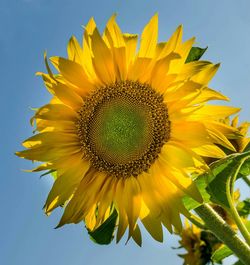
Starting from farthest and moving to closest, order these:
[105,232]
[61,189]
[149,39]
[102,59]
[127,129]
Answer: [105,232] → [127,129] → [61,189] → [102,59] → [149,39]

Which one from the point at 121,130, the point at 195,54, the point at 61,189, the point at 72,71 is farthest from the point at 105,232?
the point at 195,54

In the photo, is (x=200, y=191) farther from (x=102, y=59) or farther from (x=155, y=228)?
(x=102, y=59)

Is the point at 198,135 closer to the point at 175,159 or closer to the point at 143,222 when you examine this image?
the point at 175,159

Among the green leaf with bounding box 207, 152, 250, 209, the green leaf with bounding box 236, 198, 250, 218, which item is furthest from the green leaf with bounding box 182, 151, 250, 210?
the green leaf with bounding box 236, 198, 250, 218

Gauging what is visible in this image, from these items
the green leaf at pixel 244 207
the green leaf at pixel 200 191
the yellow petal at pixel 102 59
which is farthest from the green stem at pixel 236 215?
the green leaf at pixel 244 207

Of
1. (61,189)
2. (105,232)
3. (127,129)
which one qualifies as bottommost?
(105,232)

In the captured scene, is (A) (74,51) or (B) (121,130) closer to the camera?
(A) (74,51)

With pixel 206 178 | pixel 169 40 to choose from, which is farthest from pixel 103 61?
pixel 206 178
